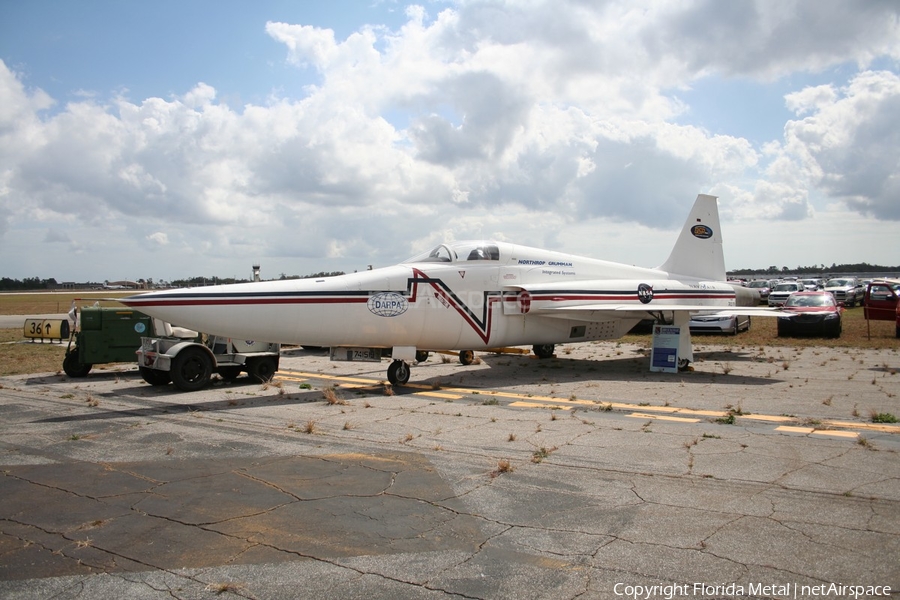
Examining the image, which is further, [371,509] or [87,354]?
[87,354]

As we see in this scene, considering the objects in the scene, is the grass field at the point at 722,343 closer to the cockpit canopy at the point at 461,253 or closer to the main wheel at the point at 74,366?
the main wheel at the point at 74,366

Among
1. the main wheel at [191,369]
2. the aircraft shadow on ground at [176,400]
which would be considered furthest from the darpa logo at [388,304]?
the main wheel at [191,369]

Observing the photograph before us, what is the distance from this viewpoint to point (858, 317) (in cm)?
3256

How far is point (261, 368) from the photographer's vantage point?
45.0 feet

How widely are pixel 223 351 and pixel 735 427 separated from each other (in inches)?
391

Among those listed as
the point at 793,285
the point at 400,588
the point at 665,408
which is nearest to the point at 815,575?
the point at 400,588

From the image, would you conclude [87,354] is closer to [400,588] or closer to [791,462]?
[400,588]

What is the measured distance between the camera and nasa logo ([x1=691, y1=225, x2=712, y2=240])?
1895 centimetres

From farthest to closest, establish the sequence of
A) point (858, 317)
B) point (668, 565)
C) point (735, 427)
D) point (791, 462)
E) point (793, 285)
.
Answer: point (793, 285)
point (858, 317)
point (735, 427)
point (791, 462)
point (668, 565)

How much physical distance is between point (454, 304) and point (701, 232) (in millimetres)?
9648

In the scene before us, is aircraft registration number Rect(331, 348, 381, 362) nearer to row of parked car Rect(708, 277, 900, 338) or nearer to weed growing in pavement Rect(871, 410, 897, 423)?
weed growing in pavement Rect(871, 410, 897, 423)

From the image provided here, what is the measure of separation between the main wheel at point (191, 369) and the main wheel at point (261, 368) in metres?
0.97

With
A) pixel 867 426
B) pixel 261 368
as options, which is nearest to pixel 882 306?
pixel 867 426

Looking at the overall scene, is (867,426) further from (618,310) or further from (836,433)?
(618,310)
